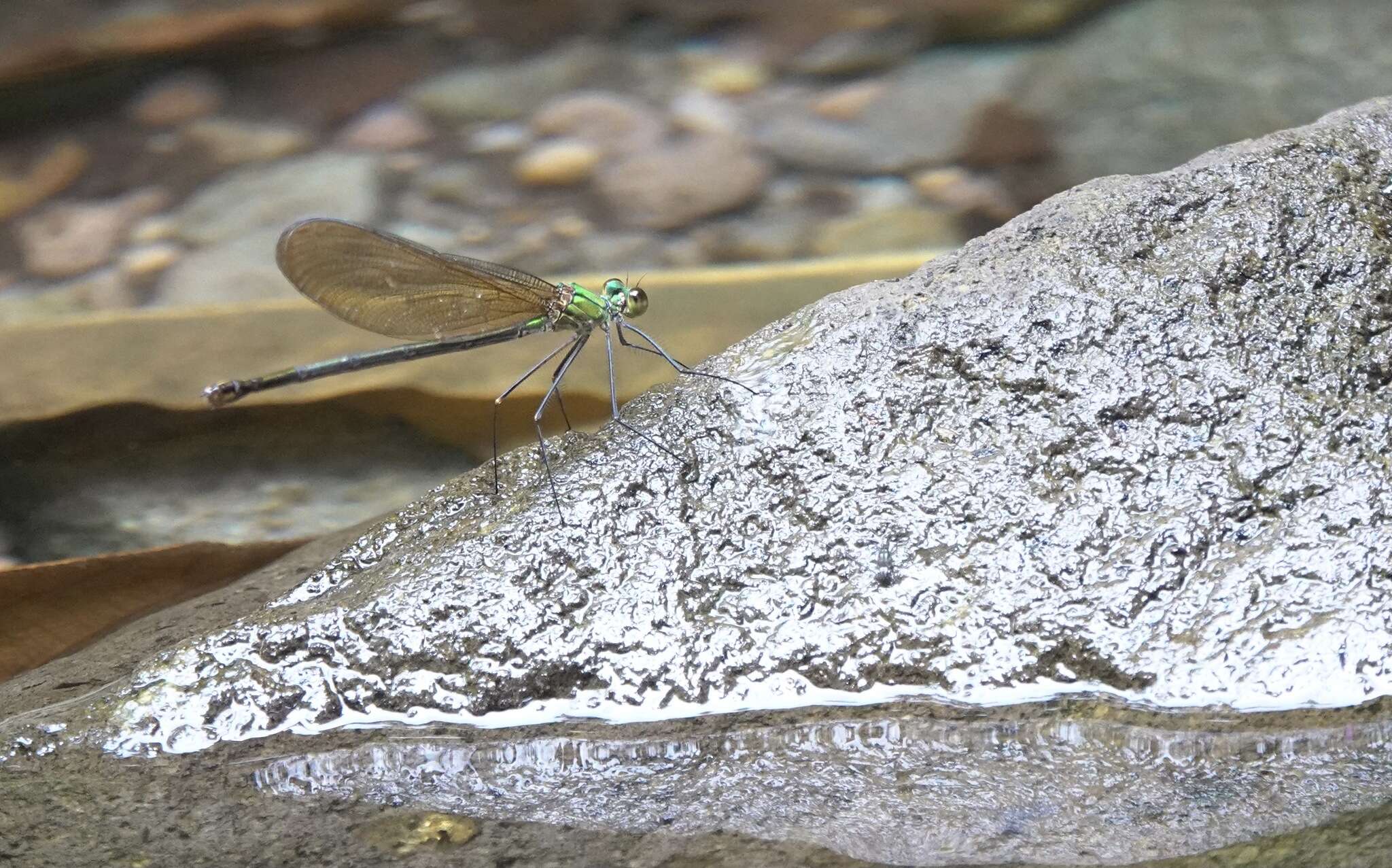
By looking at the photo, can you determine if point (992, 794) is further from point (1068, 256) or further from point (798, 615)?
point (1068, 256)

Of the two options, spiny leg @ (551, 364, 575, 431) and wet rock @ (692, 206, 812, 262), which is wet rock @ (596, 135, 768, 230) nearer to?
wet rock @ (692, 206, 812, 262)

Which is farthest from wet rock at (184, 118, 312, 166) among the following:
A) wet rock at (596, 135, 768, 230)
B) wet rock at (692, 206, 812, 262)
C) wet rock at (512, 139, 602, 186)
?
wet rock at (692, 206, 812, 262)

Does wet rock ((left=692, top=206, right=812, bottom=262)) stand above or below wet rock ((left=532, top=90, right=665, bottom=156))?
below

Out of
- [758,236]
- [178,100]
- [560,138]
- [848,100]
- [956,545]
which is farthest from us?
[178,100]

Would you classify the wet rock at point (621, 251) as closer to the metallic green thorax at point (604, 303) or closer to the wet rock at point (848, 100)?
the wet rock at point (848, 100)

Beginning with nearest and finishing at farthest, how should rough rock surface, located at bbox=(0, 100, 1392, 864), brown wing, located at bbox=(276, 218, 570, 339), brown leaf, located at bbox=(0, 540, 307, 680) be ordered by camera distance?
rough rock surface, located at bbox=(0, 100, 1392, 864) → brown leaf, located at bbox=(0, 540, 307, 680) → brown wing, located at bbox=(276, 218, 570, 339)

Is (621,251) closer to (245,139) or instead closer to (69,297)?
(245,139)

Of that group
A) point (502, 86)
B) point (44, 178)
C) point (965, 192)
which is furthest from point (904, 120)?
point (44, 178)
